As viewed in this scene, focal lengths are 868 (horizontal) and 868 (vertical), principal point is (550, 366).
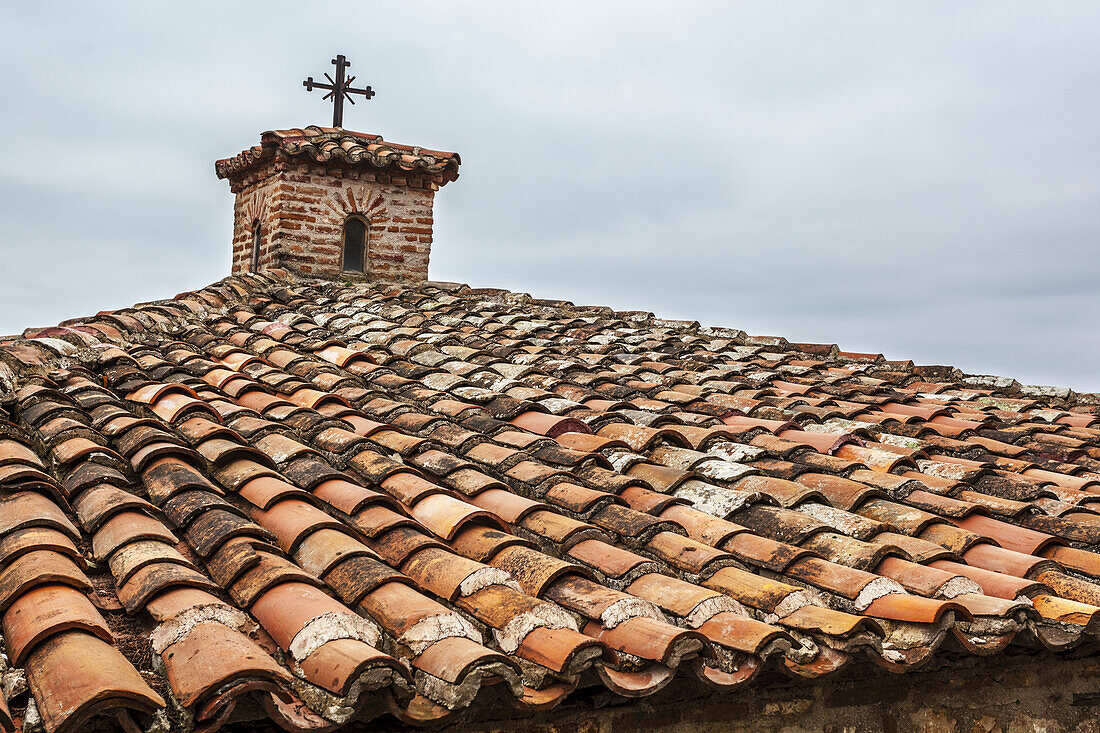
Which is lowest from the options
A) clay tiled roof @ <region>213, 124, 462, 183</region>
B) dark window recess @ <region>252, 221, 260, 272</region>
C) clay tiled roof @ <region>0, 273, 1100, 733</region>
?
clay tiled roof @ <region>0, 273, 1100, 733</region>

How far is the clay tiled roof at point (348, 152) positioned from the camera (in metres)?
8.96

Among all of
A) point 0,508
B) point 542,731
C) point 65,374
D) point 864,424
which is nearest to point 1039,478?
point 864,424

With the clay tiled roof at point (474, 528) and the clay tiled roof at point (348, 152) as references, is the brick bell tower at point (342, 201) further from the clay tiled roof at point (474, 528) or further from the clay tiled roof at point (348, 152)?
the clay tiled roof at point (474, 528)

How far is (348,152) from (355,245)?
102cm

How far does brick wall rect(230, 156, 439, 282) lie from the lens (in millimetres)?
9062

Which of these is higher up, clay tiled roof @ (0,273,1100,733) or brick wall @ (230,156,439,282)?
brick wall @ (230,156,439,282)

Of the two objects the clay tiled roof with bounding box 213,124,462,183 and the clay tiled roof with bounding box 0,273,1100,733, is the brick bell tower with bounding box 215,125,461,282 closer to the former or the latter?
the clay tiled roof with bounding box 213,124,462,183

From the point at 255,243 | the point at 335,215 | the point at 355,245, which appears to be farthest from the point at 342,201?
the point at 255,243

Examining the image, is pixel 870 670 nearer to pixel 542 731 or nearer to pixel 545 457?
pixel 542 731

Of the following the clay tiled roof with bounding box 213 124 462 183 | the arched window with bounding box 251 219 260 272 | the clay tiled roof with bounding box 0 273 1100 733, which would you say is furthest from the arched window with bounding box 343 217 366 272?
the clay tiled roof with bounding box 0 273 1100 733

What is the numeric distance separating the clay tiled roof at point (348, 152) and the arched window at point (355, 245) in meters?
0.65

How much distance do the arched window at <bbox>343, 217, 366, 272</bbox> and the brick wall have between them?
0.07 meters

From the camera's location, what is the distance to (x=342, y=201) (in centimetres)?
923

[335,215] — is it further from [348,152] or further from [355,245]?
[348,152]
